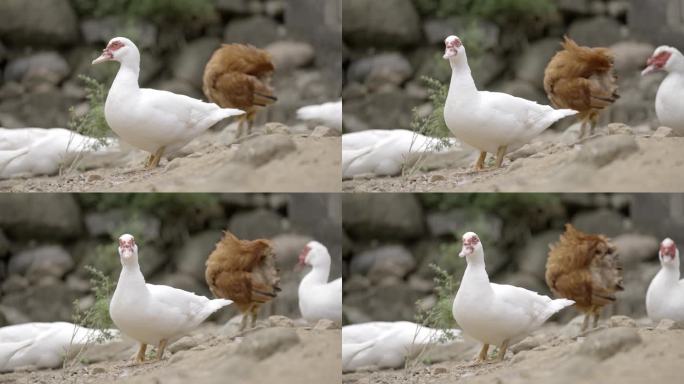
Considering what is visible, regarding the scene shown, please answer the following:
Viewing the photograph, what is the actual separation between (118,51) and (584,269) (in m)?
1.88

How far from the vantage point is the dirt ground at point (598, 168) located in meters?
4.23

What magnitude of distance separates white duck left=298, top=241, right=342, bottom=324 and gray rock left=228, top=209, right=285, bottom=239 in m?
0.15

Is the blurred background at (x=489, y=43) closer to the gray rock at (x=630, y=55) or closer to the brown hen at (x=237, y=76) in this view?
the gray rock at (x=630, y=55)

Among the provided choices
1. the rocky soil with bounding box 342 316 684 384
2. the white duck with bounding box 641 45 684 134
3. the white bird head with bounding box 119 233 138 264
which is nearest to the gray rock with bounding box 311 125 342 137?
the white bird head with bounding box 119 233 138 264

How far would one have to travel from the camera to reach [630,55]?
4285mm

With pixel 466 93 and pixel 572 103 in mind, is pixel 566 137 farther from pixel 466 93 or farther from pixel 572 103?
pixel 466 93

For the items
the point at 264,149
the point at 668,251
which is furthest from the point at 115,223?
the point at 668,251

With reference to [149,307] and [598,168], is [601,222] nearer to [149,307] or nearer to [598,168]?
[598,168]

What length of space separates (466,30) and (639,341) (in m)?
1.32

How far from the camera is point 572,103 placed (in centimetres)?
426

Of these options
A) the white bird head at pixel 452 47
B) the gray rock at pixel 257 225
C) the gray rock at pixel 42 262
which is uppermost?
the white bird head at pixel 452 47

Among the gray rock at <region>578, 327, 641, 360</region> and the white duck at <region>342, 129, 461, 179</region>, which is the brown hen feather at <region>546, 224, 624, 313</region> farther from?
the white duck at <region>342, 129, 461, 179</region>

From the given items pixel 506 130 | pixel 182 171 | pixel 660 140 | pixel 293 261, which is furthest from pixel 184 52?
pixel 660 140

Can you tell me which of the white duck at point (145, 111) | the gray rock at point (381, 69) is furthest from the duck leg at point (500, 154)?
the white duck at point (145, 111)
